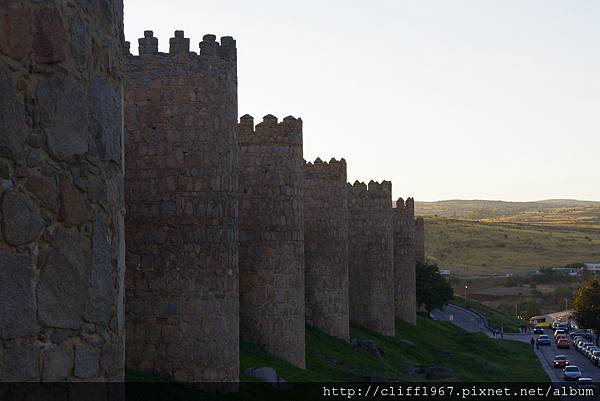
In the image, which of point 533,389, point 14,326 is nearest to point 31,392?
point 14,326

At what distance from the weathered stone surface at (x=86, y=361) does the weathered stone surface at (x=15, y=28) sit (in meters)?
1.35

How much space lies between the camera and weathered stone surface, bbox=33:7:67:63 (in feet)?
14.2

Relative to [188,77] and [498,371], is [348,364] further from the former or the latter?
[188,77]

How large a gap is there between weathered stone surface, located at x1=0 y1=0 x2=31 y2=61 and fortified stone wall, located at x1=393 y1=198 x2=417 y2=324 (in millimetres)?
40260

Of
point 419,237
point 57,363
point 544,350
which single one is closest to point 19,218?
point 57,363

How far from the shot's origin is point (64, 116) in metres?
4.55

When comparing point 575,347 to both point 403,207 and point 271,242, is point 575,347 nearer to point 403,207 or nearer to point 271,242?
point 403,207

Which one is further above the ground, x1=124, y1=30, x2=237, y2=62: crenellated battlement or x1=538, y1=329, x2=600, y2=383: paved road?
x1=124, y1=30, x2=237, y2=62: crenellated battlement

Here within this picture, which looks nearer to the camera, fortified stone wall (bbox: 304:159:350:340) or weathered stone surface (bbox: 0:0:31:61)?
weathered stone surface (bbox: 0:0:31:61)

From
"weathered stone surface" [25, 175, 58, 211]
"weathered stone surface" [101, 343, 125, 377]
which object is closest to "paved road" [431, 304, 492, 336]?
"weathered stone surface" [101, 343, 125, 377]

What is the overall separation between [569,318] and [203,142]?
2427 inches

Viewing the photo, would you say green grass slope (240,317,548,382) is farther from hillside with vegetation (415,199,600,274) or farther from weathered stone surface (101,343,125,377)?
hillside with vegetation (415,199,600,274)

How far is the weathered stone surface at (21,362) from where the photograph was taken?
4125 mm

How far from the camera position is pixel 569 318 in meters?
73.1
